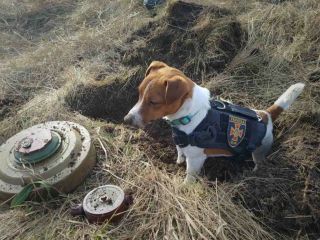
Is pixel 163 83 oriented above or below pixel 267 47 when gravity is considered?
above

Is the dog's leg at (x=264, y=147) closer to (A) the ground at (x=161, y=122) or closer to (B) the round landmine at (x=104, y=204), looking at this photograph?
(A) the ground at (x=161, y=122)

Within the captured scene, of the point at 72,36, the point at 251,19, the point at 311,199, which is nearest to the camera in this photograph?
the point at 311,199

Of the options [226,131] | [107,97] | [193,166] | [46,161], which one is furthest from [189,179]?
[107,97]

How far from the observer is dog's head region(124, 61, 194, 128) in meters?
2.98

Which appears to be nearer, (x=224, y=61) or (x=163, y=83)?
(x=163, y=83)

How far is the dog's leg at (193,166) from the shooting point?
3.33 meters

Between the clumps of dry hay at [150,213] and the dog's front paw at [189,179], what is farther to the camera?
the dog's front paw at [189,179]

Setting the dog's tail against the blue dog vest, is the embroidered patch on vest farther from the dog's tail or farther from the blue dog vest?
the dog's tail

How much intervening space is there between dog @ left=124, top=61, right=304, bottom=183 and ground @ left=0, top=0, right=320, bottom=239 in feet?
0.61

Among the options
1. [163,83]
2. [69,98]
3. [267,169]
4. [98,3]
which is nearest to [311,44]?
[267,169]

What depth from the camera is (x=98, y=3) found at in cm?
722

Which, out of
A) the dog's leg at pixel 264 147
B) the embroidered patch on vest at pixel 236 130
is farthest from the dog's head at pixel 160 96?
the dog's leg at pixel 264 147

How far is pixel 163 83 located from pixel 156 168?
883 mm

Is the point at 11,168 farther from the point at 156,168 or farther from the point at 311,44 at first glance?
the point at 311,44
